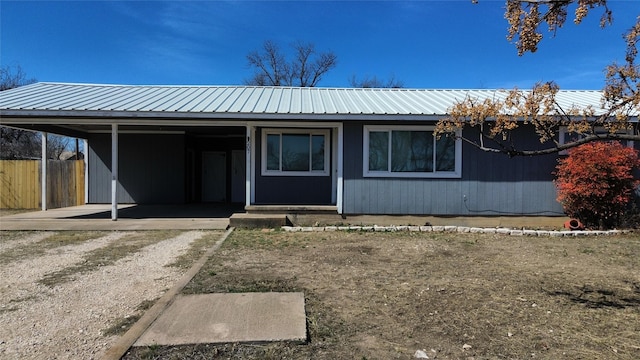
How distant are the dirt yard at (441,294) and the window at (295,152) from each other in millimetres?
3287

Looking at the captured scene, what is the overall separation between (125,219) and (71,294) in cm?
662

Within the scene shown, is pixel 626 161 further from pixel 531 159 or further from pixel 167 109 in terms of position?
pixel 167 109

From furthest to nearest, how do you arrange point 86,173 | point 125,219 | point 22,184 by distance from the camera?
point 86,173
point 22,184
point 125,219

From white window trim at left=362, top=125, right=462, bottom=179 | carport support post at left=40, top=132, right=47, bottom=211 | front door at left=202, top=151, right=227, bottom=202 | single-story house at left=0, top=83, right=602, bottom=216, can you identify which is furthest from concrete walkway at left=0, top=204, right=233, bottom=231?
white window trim at left=362, top=125, right=462, bottom=179

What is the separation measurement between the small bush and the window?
6052mm

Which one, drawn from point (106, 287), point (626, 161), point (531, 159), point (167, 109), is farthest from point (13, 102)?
point (626, 161)

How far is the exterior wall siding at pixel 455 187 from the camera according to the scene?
422 inches

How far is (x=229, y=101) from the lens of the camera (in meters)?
12.2

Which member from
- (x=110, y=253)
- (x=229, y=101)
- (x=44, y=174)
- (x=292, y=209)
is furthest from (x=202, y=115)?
(x=44, y=174)

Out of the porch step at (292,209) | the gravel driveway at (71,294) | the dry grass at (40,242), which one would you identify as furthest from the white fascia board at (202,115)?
the gravel driveway at (71,294)

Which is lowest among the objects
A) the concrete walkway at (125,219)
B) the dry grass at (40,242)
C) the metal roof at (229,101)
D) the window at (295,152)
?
the dry grass at (40,242)

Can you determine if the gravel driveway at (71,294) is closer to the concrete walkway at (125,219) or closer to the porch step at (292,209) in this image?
the concrete walkway at (125,219)

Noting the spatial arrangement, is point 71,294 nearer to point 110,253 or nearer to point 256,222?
point 110,253

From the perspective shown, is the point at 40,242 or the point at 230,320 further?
the point at 40,242
